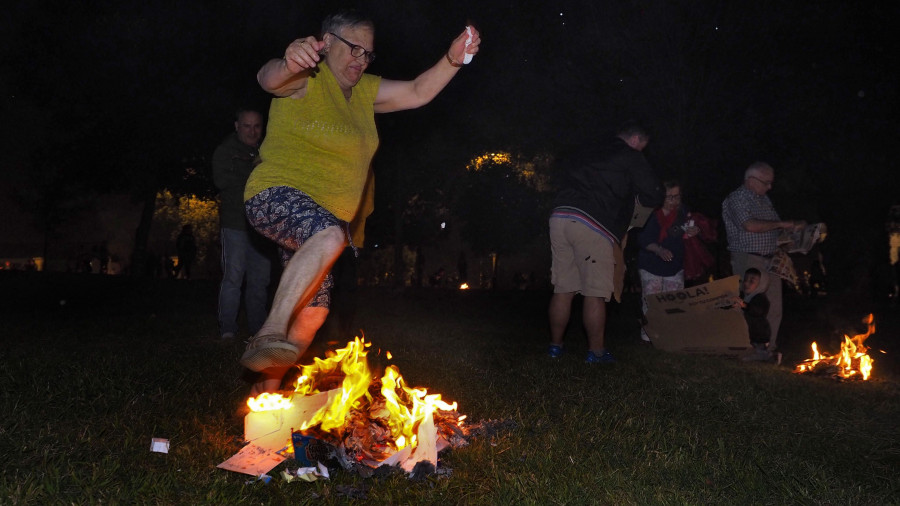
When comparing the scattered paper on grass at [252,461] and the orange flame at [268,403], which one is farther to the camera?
the orange flame at [268,403]

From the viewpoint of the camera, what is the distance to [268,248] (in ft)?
19.6

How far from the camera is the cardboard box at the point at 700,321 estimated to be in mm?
6711

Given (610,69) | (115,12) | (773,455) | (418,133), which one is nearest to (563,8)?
(610,69)

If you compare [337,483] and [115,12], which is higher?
[115,12]

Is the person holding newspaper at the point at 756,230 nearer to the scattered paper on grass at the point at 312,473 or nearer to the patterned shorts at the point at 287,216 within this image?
the patterned shorts at the point at 287,216

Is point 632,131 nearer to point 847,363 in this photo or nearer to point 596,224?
point 596,224

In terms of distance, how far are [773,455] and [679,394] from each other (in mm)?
1440

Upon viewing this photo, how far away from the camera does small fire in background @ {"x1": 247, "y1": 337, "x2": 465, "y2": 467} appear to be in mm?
2873

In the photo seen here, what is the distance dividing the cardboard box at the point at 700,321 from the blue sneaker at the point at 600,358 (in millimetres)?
1268

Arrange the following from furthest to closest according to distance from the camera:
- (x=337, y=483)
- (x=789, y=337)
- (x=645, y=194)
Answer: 1. (x=789, y=337)
2. (x=645, y=194)
3. (x=337, y=483)

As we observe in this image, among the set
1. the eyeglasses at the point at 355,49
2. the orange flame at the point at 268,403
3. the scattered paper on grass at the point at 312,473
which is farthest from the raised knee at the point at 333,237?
the scattered paper on grass at the point at 312,473

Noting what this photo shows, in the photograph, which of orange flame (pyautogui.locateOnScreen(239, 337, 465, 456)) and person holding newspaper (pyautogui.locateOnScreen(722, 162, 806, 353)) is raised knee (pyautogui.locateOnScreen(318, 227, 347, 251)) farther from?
person holding newspaper (pyautogui.locateOnScreen(722, 162, 806, 353))

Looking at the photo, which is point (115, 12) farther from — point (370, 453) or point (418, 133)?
point (370, 453)

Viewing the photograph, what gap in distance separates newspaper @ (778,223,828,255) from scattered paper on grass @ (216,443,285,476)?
19.8 feet
